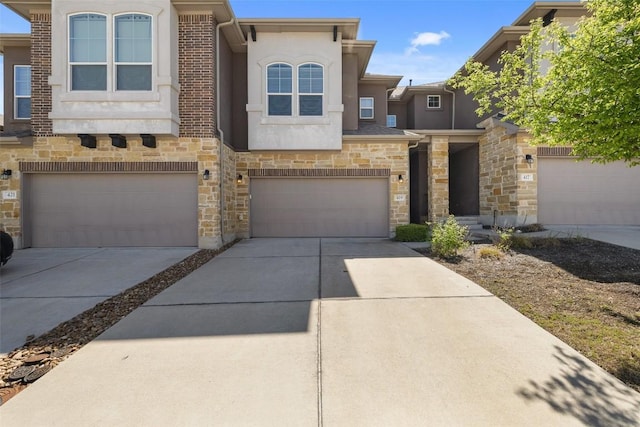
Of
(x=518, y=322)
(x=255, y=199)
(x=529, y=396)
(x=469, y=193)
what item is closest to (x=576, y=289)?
(x=518, y=322)

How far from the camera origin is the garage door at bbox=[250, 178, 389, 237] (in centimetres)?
1103

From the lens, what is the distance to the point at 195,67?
8.77 m

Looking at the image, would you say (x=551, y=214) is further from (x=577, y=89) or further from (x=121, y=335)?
(x=121, y=335)

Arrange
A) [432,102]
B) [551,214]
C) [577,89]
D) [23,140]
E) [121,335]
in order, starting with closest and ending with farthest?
[121,335] < [577,89] < [23,140] < [551,214] < [432,102]

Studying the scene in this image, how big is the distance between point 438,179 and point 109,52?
11.8 m

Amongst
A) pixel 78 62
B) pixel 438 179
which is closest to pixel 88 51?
pixel 78 62

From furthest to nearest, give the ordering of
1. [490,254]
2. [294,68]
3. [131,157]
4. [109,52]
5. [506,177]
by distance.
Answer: [506,177]
[294,68]
[131,157]
[109,52]
[490,254]

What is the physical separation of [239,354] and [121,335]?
1.50 meters

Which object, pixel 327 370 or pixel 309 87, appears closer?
pixel 327 370

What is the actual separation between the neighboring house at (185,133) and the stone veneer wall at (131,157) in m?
0.03

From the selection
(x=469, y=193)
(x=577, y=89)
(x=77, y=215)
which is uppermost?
(x=577, y=89)

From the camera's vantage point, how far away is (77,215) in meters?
9.18

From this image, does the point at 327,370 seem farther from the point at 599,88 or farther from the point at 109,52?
the point at 109,52

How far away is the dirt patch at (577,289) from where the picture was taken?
3113 mm
